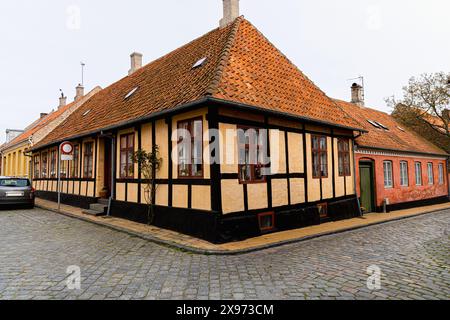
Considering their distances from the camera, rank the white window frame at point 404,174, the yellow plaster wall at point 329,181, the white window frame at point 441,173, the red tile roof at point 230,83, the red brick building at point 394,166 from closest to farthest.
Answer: the red tile roof at point 230,83
the yellow plaster wall at point 329,181
the red brick building at point 394,166
the white window frame at point 404,174
the white window frame at point 441,173

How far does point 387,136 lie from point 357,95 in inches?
187

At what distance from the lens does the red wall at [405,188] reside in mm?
13352

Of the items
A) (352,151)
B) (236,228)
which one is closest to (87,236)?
(236,228)

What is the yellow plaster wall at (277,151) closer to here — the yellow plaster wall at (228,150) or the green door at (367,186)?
the yellow plaster wall at (228,150)

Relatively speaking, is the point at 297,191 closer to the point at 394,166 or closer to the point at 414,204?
the point at 394,166

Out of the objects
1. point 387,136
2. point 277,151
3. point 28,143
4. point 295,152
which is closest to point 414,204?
point 387,136

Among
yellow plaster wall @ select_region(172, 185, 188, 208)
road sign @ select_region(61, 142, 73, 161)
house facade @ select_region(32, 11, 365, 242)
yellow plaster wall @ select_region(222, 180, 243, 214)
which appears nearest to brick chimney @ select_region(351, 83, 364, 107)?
house facade @ select_region(32, 11, 365, 242)

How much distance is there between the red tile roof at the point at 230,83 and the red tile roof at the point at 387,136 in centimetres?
325

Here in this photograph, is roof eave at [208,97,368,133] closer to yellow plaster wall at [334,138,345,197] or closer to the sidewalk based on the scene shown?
yellow plaster wall at [334,138,345,197]

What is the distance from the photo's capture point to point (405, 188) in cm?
1507

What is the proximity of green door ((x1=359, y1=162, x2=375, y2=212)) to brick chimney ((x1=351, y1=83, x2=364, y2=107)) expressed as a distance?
299 inches

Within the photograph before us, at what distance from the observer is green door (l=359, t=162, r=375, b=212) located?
12.8 metres

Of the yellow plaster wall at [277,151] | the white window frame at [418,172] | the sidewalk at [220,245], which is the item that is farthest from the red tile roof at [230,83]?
→ the white window frame at [418,172]
